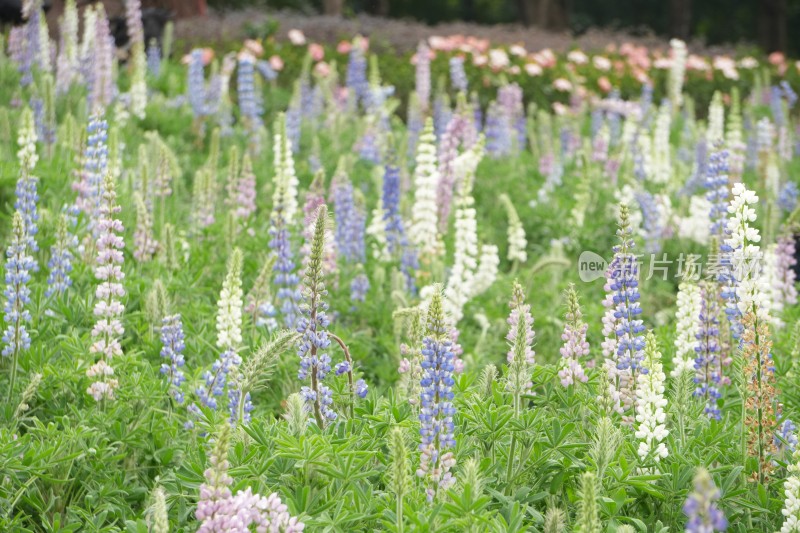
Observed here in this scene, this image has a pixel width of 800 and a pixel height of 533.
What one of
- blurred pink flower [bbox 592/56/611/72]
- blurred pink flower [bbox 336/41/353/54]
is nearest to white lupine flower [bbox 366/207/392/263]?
blurred pink flower [bbox 336/41/353/54]

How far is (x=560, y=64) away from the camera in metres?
14.4

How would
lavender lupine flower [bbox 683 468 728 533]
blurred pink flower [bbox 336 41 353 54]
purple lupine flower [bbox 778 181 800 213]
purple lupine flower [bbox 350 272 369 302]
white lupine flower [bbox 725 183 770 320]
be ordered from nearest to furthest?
1. lavender lupine flower [bbox 683 468 728 533]
2. white lupine flower [bbox 725 183 770 320]
3. purple lupine flower [bbox 350 272 369 302]
4. purple lupine flower [bbox 778 181 800 213]
5. blurred pink flower [bbox 336 41 353 54]

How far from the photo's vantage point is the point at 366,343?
5.17 metres

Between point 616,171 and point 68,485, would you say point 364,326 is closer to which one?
point 68,485

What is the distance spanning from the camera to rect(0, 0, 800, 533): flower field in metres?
2.84

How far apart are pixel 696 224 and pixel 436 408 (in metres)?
5.03

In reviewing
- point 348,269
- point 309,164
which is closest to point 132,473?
point 348,269

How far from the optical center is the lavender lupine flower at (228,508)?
90.5 inches

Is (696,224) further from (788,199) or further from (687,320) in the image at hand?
(687,320)

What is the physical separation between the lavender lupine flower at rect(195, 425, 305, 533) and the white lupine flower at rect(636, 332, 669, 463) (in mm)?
1142

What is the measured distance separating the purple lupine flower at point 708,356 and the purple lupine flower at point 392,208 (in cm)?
233

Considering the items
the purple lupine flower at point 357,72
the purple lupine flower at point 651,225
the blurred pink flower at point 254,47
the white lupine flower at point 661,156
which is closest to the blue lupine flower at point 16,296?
the purple lupine flower at point 651,225

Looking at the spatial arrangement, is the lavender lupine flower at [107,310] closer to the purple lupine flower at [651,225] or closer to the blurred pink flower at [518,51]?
the purple lupine flower at [651,225]

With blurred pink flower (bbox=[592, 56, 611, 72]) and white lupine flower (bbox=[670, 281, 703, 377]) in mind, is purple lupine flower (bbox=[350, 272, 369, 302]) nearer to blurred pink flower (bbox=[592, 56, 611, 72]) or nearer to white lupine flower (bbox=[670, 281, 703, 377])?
white lupine flower (bbox=[670, 281, 703, 377])
